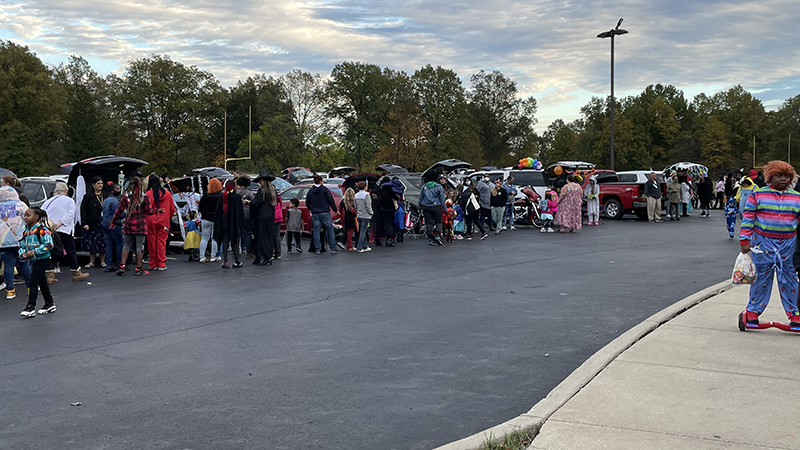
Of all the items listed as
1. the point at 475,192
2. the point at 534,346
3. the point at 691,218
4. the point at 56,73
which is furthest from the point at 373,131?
the point at 534,346

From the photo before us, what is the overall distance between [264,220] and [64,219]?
3.94 m

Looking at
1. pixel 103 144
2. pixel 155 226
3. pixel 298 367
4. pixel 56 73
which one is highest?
pixel 56 73

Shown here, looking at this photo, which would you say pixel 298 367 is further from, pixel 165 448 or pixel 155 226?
pixel 155 226

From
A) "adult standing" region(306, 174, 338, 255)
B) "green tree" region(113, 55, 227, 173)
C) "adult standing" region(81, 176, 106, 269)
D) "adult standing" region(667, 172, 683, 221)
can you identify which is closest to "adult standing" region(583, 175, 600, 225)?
"adult standing" region(667, 172, 683, 221)

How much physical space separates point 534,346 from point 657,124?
103 metres

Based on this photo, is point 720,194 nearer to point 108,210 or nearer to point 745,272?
point 108,210

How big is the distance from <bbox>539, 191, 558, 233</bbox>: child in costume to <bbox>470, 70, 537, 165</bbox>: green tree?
6771cm

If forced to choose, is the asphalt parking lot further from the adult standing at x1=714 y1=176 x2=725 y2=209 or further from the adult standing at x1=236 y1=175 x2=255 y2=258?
the adult standing at x1=714 y1=176 x2=725 y2=209

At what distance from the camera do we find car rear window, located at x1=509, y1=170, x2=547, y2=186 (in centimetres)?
2639

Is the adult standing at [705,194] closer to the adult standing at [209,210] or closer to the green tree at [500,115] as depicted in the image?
the adult standing at [209,210]

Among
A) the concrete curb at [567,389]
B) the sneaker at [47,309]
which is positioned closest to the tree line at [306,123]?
the sneaker at [47,309]

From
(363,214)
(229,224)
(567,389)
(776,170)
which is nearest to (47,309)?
(229,224)

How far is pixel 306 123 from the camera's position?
8256cm

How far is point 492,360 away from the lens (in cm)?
679
